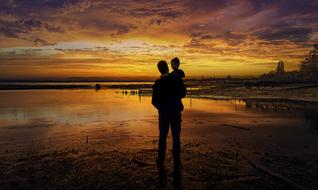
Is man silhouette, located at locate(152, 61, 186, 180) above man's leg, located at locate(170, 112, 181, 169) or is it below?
above

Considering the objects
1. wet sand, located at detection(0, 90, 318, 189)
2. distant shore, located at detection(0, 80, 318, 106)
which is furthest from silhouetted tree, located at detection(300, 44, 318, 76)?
wet sand, located at detection(0, 90, 318, 189)

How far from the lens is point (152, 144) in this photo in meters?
11.1

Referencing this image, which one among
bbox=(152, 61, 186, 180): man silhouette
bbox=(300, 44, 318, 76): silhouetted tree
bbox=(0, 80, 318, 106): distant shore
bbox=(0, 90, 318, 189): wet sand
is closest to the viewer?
bbox=(0, 90, 318, 189): wet sand

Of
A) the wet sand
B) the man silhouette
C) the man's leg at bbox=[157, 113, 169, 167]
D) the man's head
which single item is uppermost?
the man's head

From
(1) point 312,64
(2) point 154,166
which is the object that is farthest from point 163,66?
(1) point 312,64

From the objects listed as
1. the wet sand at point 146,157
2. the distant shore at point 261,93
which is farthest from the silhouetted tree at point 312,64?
the wet sand at point 146,157

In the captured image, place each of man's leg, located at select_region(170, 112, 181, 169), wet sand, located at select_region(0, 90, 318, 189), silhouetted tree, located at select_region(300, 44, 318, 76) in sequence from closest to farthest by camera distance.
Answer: wet sand, located at select_region(0, 90, 318, 189) → man's leg, located at select_region(170, 112, 181, 169) → silhouetted tree, located at select_region(300, 44, 318, 76)

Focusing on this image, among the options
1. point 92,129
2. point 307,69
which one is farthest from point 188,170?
point 307,69

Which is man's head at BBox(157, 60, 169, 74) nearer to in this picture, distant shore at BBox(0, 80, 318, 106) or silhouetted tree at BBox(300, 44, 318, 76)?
distant shore at BBox(0, 80, 318, 106)

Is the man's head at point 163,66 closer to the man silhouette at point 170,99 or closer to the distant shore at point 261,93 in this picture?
the man silhouette at point 170,99

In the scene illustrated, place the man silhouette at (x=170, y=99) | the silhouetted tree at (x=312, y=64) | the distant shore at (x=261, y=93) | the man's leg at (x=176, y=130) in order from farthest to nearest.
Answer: the silhouetted tree at (x=312, y=64) → the distant shore at (x=261, y=93) → the man's leg at (x=176, y=130) → the man silhouette at (x=170, y=99)

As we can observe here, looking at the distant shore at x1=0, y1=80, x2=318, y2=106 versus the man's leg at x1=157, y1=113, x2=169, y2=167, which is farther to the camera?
the distant shore at x1=0, y1=80, x2=318, y2=106

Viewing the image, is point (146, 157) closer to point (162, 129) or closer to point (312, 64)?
point (162, 129)

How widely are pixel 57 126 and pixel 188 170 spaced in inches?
402
